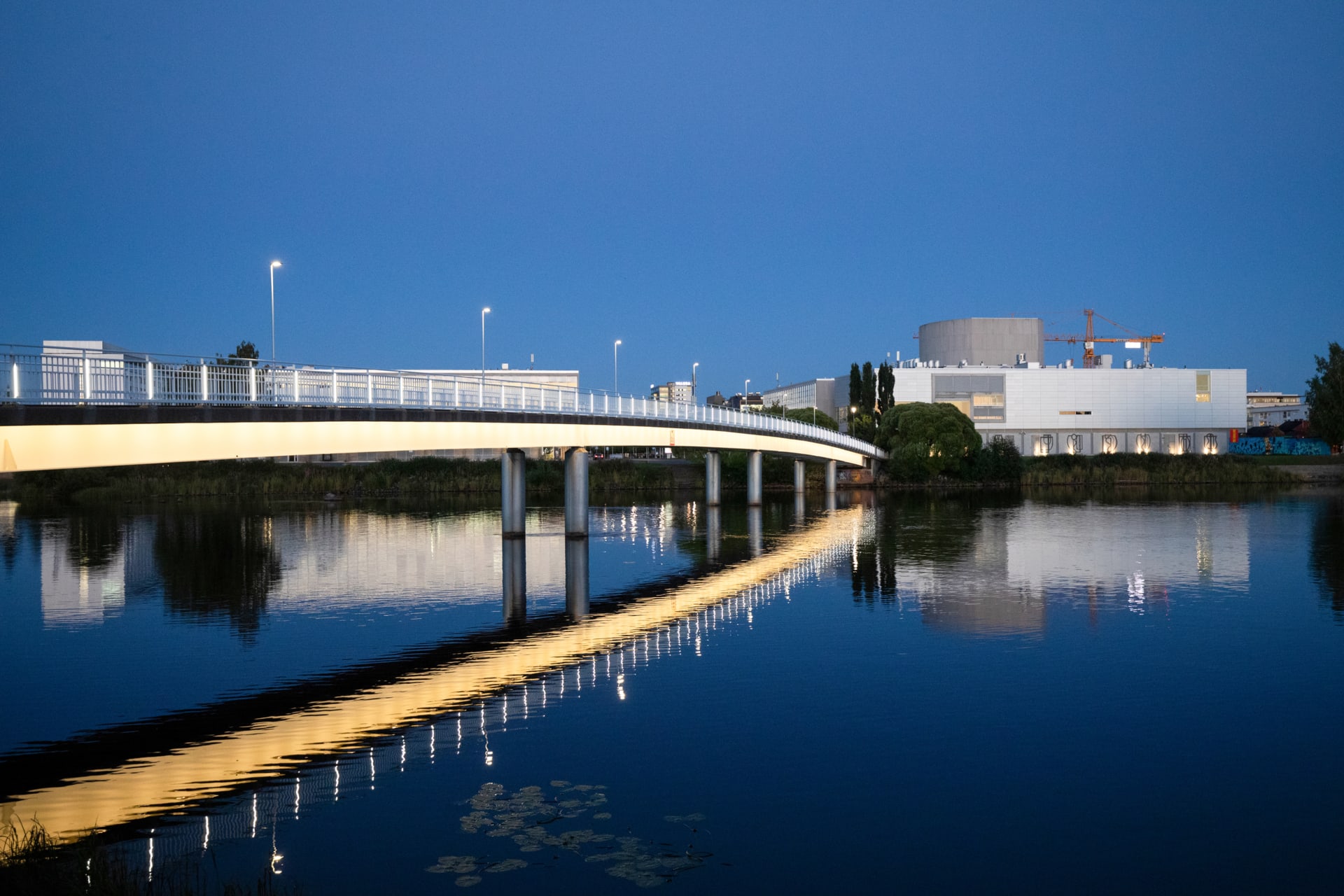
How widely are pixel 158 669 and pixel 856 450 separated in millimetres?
86678

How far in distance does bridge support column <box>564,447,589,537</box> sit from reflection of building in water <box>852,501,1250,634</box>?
561 inches

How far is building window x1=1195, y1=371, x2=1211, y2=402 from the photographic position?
15850cm

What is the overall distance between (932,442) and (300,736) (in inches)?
3820

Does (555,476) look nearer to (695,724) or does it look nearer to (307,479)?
(307,479)

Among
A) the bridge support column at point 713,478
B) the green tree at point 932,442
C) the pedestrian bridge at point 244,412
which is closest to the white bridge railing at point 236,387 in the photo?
the pedestrian bridge at point 244,412

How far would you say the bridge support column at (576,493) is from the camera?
54.7m

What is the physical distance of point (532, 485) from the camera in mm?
103875

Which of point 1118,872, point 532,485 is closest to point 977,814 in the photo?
point 1118,872

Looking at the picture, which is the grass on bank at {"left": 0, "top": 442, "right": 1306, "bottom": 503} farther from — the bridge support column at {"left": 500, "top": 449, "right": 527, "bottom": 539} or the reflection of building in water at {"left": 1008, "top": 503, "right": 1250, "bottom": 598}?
the bridge support column at {"left": 500, "top": 449, "right": 527, "bottom": 539}

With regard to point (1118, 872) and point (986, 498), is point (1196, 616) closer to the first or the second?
point (1118, 872)

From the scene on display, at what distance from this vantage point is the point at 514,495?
174ft

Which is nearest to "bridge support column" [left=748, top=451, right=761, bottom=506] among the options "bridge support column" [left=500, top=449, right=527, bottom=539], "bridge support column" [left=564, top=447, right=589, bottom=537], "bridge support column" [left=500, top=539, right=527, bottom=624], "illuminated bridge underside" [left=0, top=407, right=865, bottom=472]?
"bridge support column" [left=564, top=447, right=589, bottom=537]

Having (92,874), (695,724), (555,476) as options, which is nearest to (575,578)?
(695,724)

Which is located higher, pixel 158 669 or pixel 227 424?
pixel 227 424
